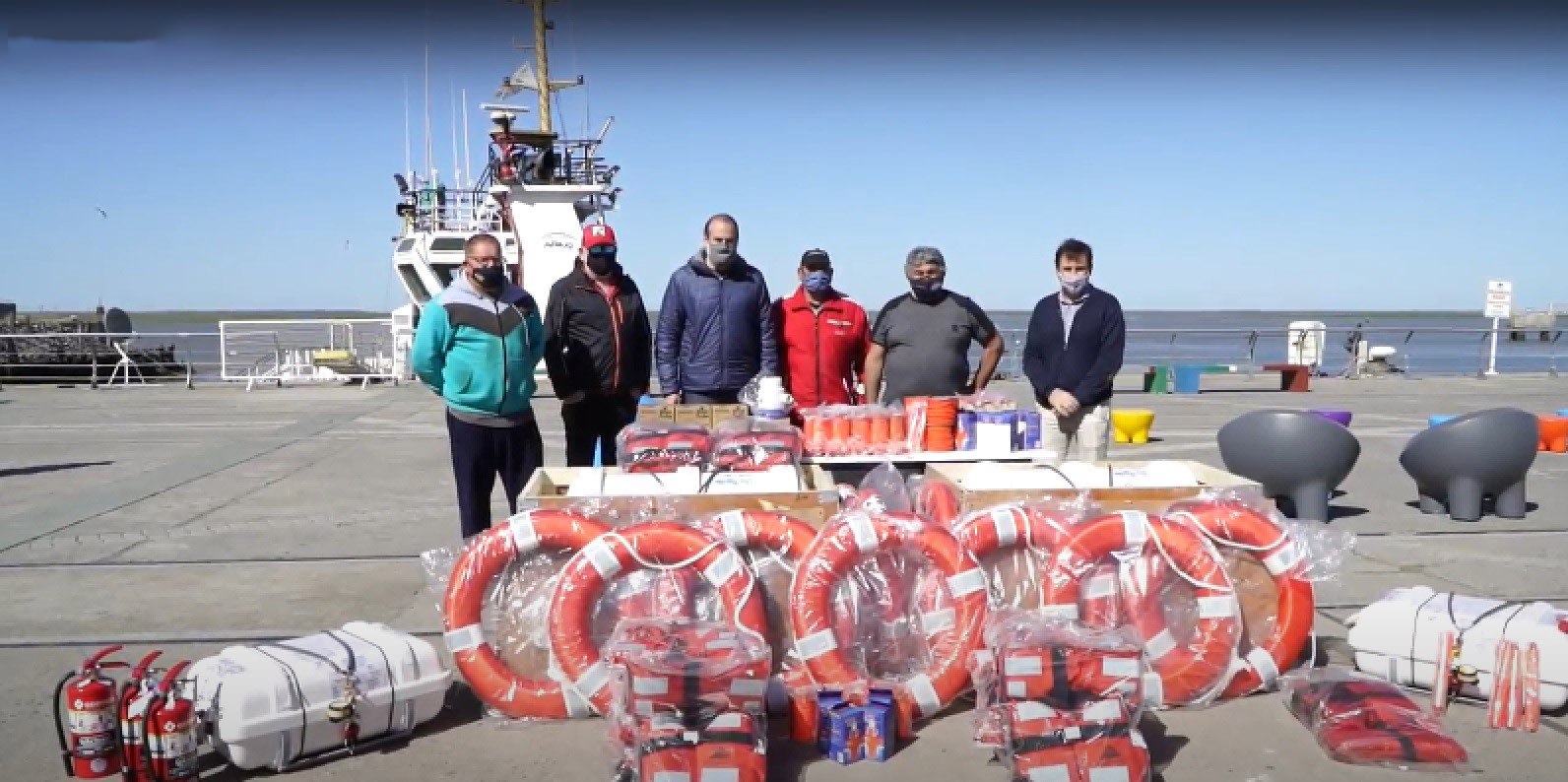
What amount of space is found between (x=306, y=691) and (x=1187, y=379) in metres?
18.4

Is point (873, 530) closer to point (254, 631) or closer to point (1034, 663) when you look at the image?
point (1034, 663)

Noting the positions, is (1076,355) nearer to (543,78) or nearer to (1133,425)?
(1133,425)

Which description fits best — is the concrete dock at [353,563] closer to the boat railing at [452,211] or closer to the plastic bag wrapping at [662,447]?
the plastic bag wrapping at [662,447]

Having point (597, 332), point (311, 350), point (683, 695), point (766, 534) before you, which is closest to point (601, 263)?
point (597, 332)

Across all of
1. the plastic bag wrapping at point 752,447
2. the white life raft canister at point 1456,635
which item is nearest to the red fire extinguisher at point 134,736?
the plastic bag wrapping at point 752,447

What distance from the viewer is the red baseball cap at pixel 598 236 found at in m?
6.04

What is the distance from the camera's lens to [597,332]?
20.1 feet

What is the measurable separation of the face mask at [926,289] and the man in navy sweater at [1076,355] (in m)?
0.64

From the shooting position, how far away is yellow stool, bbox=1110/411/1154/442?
1252cm

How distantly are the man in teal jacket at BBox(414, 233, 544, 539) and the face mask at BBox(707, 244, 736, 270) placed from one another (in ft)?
3.77

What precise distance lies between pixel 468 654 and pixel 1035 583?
88.9 inches

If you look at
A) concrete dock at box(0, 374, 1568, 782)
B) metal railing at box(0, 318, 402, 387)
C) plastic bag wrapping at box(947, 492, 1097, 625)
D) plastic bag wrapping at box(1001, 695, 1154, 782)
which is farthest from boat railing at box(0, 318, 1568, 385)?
Answer: plastic bag wrapping at box(1001, 695, 1154, 782)

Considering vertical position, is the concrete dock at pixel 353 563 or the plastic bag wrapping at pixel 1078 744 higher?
the plastic bag wrapping at pixel 1078 744

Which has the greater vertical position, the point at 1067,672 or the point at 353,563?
the point at 1067,672
